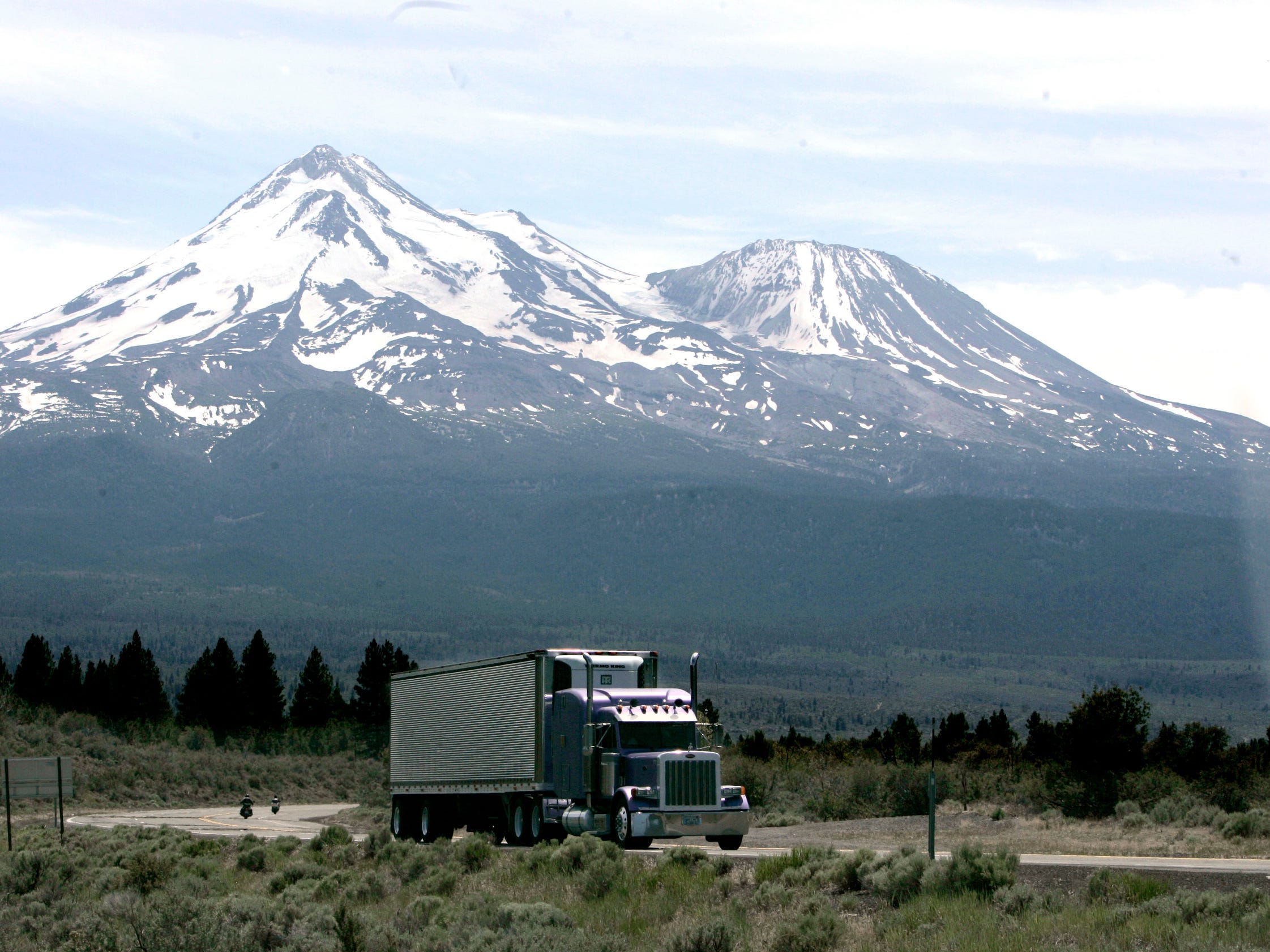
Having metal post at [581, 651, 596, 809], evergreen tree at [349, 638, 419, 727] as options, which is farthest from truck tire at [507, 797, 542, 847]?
evergreen tree at [349, 638, 419, 727]

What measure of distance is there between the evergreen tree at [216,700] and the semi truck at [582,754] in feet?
243

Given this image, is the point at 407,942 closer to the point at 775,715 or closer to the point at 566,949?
the point at 566,949

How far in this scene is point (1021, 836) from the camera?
3709 centimetres

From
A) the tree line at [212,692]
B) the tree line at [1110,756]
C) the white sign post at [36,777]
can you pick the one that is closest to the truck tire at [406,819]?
the white sign post at [36,777]

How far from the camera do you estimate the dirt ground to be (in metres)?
31.7

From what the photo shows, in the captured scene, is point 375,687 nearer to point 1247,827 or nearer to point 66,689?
point 66,689

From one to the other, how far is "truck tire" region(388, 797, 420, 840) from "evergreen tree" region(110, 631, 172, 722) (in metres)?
67.1

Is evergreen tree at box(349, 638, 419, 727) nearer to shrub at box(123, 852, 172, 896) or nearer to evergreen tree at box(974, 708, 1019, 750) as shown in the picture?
evergreen tree at box(974, 708, 1019, 750)

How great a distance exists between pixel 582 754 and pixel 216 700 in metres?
81.0

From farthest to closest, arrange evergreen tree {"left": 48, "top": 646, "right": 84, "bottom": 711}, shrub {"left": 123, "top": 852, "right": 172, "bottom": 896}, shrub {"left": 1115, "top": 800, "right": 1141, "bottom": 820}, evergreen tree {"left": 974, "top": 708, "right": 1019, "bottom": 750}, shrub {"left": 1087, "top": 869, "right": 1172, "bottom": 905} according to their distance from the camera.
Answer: evergreen tree {"left": 48, "top": 646, "right": 84, "bottom": 711}, evergreen tree {"left": 974, "top": 708, "right": 1019, "bottom": 750}, shrub {"left": 1115, "top": 800, "right": 1141, "bottom": 820}, shrub {"left": 123, "top": 852, "right": 172, "bottom": 896}, shrub {"left": 1087, "top": 869, "right": 1172, "bottom": 905}

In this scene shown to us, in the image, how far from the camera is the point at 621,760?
3053cm

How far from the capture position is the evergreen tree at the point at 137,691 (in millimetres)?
103562

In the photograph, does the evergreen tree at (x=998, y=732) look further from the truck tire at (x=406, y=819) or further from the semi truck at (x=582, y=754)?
the semi truck at (x=582, y=754)

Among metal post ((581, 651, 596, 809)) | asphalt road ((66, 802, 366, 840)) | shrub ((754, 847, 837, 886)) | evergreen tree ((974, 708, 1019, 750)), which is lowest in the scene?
asphalt road ((66, 802, 366, 840))
